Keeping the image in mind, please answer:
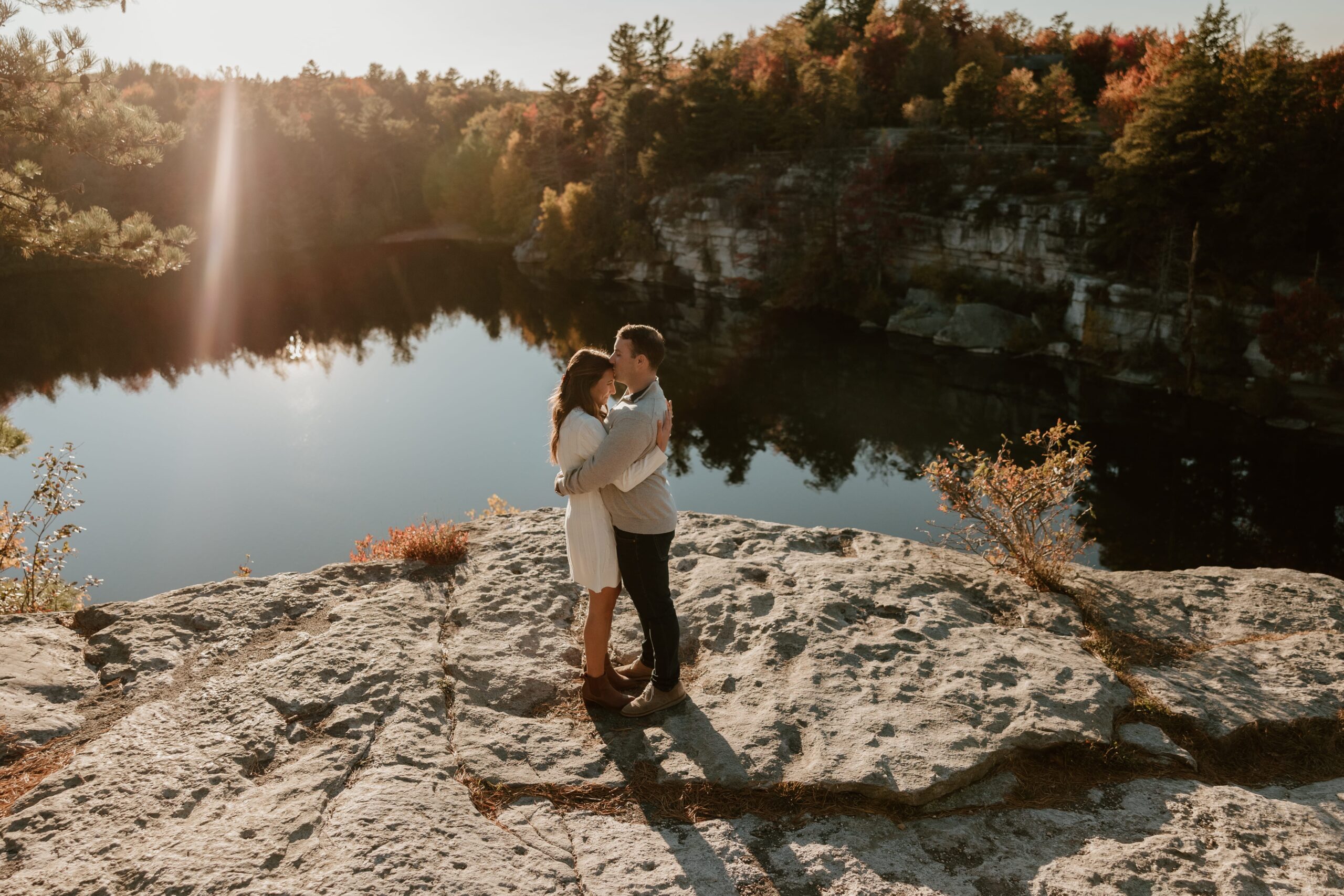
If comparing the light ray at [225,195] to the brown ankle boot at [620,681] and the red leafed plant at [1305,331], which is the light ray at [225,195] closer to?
the red leafed plant at [1305,331]

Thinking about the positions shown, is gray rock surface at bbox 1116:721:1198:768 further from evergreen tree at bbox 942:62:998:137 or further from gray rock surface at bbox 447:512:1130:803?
evergreen tree at bbox 942:62:998:137

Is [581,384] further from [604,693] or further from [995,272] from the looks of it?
[995,272]

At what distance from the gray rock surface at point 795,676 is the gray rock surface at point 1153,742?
5.5 inches

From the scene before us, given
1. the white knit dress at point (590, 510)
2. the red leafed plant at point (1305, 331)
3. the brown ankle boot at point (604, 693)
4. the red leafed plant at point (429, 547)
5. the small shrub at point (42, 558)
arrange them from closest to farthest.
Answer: the white knit dress at point (590, 510), the brown ankle boot at point (604, 693), the red leafed plant at point (429, 547), the small shrub at point (42, 558), the red leafed plant at point (1305, 331)

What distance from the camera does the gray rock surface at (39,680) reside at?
421 cm

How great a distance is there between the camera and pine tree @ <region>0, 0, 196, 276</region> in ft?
23.2

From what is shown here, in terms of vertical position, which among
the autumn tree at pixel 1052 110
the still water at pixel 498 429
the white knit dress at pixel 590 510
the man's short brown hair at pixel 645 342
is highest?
the autumn tree at pixel 1052 110

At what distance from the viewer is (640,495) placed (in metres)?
4.27

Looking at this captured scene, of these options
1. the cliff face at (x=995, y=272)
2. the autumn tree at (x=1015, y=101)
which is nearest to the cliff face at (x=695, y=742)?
the cliff face at (x=995, y=272)

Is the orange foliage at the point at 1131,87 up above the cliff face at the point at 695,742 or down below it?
A: above

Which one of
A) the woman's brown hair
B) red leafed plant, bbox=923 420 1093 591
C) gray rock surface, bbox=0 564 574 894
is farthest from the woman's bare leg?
red leafed plant, bbox=923 420 1093 591

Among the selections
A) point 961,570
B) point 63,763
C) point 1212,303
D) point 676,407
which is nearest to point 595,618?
point 63,763

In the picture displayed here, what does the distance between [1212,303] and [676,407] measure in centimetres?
1618

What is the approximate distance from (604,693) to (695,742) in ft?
2.01
